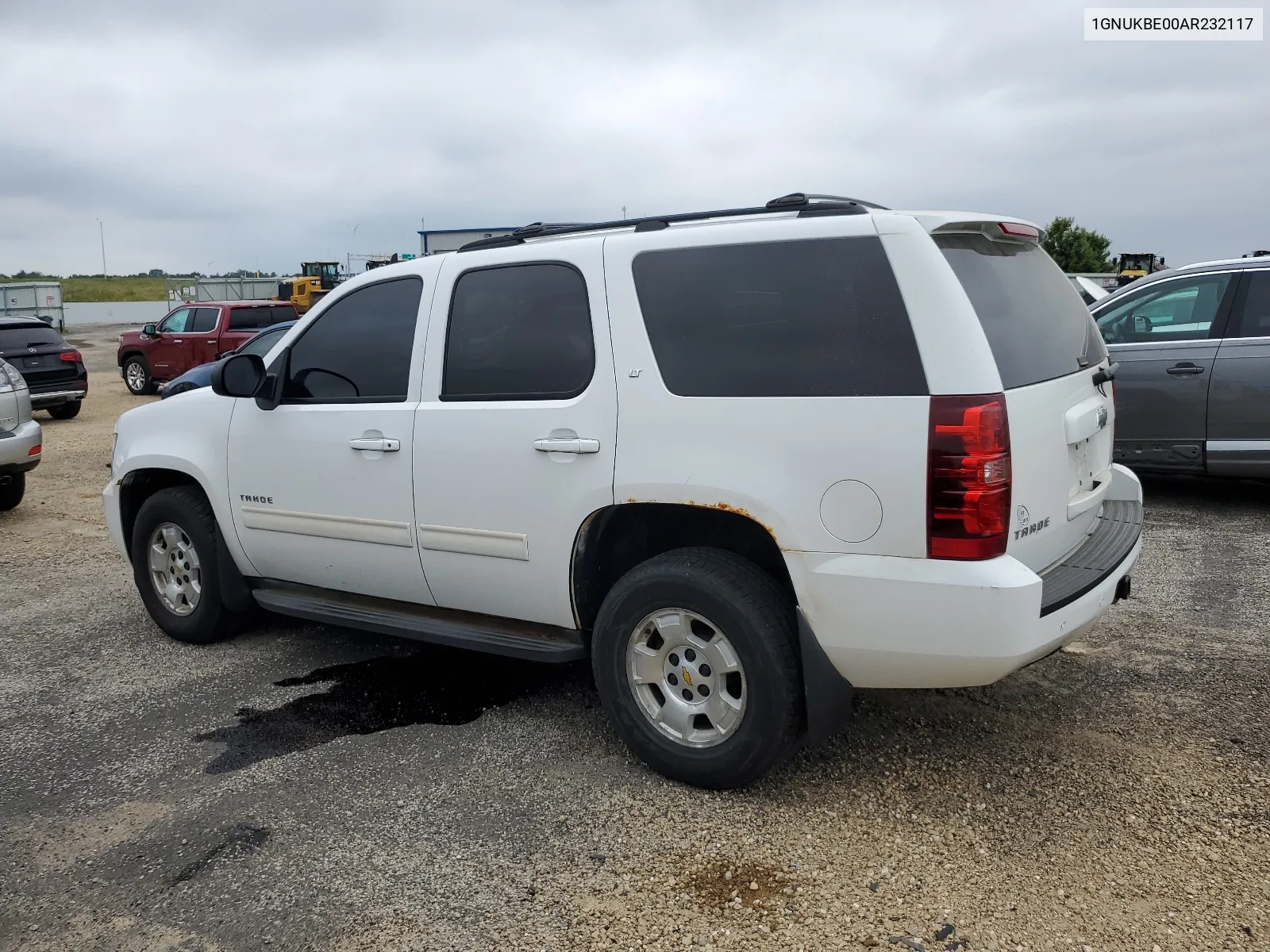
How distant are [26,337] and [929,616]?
15.9 m

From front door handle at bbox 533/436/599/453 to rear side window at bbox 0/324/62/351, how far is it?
1411 cm

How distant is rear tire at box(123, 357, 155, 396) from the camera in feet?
66.2

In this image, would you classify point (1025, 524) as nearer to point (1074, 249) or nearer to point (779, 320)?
point (779, 320)

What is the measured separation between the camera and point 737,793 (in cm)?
353

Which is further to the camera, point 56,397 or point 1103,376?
point 56,397

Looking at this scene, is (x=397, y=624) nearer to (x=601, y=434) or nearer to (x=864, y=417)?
(x=601, y=434)

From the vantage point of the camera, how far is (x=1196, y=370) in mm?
7344

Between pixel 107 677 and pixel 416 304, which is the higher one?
pixel 416 304

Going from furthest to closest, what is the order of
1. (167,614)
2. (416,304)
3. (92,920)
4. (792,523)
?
(167,614)
(416,304)
(792,523)
(92,920)

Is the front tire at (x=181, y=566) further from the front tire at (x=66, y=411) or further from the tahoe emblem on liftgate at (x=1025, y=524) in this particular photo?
the front tire at (x=66, y=411)

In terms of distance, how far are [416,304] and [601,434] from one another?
119cm

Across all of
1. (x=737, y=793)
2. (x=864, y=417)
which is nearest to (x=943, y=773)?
(x=737, y=793)

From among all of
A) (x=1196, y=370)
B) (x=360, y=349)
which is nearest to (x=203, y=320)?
(x=360, y=349)

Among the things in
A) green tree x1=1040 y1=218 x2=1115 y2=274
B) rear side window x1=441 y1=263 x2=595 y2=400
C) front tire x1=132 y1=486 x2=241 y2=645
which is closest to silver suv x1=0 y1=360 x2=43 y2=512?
front tire x1=132 y1=486 x2=241 y2=645
